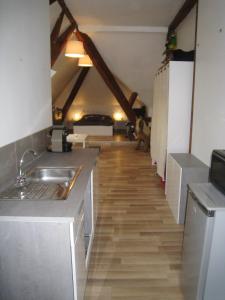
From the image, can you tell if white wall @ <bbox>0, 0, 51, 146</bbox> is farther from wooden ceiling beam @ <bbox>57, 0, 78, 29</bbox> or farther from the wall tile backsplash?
wooden ceiling beam @ <bbox>57, 0, 78, 29</bbox>

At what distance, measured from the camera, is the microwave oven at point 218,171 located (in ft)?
5.19

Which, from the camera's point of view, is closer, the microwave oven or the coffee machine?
the microwave oven

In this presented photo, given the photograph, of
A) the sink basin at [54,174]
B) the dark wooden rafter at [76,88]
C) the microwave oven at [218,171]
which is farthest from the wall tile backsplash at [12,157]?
the dark wooden rafter at [76,88]

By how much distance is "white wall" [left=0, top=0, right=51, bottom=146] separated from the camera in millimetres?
1686

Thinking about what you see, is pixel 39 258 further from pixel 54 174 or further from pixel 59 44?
pixel 59 44

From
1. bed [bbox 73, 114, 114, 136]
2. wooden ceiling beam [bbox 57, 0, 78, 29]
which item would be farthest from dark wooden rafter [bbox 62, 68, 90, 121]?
wooden ceiling beam [bbox 57, 0, 78, 29]

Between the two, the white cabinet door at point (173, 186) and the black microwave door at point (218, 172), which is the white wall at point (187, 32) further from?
the black microwave door at point (218, 172)

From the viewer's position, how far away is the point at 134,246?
2.31m

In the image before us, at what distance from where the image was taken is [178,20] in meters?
4.01

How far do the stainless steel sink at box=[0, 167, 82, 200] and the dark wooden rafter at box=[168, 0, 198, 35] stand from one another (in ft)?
9.37

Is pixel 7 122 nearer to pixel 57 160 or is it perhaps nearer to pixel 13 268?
pixel 57 160

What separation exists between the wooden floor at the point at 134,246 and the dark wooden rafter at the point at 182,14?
266cm

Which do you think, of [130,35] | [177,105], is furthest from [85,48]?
[177,105]

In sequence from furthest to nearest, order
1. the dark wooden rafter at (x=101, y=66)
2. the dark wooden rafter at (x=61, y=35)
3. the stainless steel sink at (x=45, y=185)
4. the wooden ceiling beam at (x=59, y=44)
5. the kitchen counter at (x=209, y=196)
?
the dark wooden rafter at (x=101, y=66)
the wooden ceiling beam at (x=59, y=44)
the dark wooden rafter at (x=61, y=35)
the stainless steel sink at (x=45, y=185)
the kitchen counter at (x=209, y=196)
